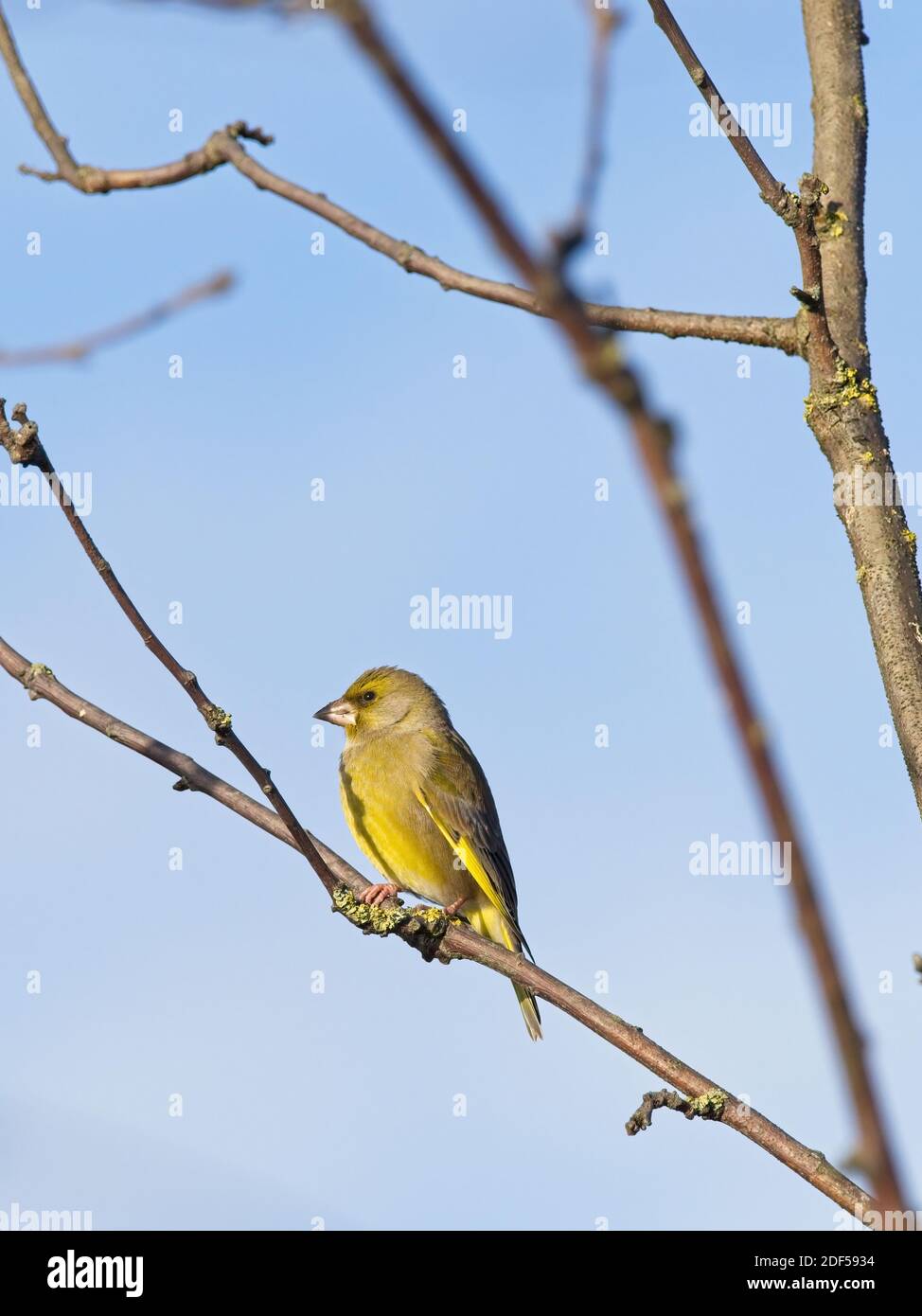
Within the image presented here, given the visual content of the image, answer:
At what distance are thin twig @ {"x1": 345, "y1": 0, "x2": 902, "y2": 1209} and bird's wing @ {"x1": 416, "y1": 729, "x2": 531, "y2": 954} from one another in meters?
8.08

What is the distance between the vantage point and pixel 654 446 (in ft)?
2.85

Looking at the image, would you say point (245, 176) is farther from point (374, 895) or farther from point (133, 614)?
point (374, 895)

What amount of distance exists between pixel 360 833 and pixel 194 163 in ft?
21.6

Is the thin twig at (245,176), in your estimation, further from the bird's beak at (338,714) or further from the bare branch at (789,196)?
the bird's beak at (338,714)

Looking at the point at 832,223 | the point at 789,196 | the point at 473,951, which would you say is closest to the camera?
the point at 789,196

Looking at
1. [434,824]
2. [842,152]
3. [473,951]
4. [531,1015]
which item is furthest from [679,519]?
[531,1015]

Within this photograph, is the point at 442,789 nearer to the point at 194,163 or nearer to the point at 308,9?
the point at 194,163

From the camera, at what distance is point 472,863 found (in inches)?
355

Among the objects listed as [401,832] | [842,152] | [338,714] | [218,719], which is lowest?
[218,719]

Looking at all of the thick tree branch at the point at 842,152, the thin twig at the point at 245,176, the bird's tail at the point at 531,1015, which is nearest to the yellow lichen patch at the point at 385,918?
the thin twig at the point at 245,176

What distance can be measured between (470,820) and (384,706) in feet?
4.08

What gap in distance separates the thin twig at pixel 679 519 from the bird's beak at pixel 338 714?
9.18 m

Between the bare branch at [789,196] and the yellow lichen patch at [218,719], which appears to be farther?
the yellow lichen patch at [218,719]

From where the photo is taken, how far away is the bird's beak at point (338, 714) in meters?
10.1
